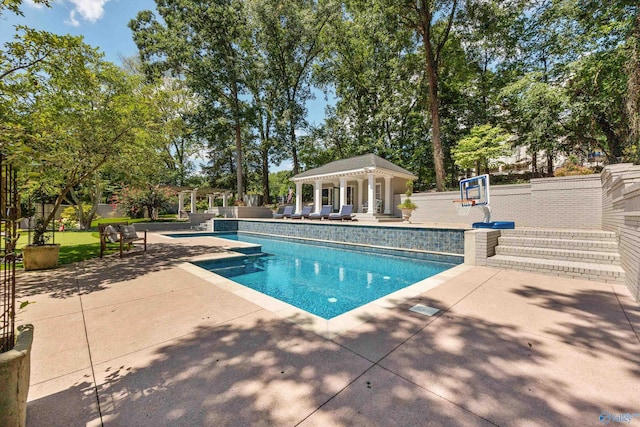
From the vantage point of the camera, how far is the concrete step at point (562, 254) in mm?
5234

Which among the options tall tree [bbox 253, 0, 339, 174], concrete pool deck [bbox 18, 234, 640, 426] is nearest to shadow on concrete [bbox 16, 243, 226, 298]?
concrete pool deck [bbox 18, 234, 640, 426]

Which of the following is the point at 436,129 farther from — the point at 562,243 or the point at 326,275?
the point at 326,275

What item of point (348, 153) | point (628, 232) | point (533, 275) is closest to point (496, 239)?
point (533, 275)

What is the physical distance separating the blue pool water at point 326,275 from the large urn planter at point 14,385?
12.2 feet

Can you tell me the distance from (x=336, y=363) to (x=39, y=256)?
7.95 meters

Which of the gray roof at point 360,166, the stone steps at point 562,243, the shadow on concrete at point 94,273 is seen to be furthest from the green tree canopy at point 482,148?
the shadow on concrete at point 94,273

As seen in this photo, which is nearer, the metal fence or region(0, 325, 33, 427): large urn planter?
region(0, 325, 33, 427): large urn planter

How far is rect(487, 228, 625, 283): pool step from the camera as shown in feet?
16.3

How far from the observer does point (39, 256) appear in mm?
6172

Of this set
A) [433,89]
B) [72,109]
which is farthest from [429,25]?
[72,109]

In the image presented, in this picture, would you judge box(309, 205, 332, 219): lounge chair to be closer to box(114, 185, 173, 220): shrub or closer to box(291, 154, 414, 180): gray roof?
box(291, 154, 414, 180): gray roof

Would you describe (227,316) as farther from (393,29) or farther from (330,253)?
(393,29)

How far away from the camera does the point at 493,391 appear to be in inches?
79.7

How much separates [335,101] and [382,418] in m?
29.9
